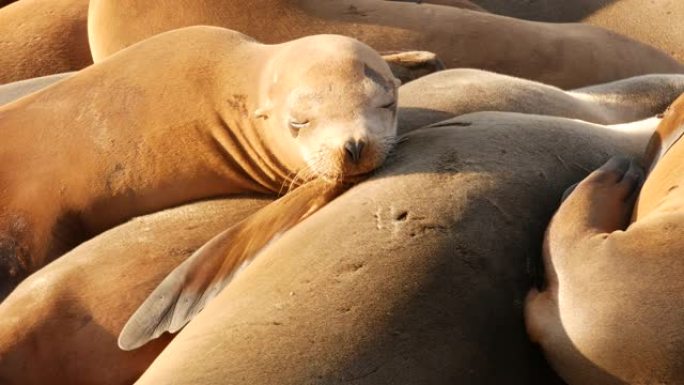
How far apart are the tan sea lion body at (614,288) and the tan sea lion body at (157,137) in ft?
2.75

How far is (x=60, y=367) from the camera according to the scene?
165 inches

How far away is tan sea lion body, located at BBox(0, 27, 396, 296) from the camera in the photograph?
181 inches

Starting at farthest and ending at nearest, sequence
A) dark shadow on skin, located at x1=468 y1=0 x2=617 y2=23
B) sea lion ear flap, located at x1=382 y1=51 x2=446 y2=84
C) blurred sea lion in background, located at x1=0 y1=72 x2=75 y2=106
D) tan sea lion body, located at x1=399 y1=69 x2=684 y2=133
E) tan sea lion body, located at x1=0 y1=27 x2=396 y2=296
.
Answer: dark shadow on skin, located at x1=468 y1=0 x2=617 y2=23
blurred sea lion in background, located at x1=0 y1=72 x2=75 y2=106
sea lion ear flap, located at x1=382 y1=51 x2=446 y2=84
tan sea lion body, located at x1=399 y1=69 x2=684 y2=133
tan sea lion body, located at x1=0 y1=27 x2=396 y2=296

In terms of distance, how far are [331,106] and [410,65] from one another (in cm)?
110

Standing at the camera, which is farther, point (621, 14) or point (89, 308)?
point (621, 14)

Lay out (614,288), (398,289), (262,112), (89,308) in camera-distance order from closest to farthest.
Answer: (614,288) → (398,289) → (89,308) → (262,112)

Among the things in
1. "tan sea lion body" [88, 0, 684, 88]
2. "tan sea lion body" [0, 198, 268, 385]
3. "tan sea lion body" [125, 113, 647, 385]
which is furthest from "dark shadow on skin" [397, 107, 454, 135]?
"tan sea lion body" [88, 0, 684, 88]

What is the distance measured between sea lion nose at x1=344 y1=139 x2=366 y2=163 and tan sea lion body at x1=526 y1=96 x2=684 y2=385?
59 cm

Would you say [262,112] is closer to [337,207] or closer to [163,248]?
[163,248]

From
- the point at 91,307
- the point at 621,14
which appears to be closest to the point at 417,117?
the point at 91,307

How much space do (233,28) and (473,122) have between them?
1609mm

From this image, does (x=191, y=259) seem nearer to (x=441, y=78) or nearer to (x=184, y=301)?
(x=184, y=301)

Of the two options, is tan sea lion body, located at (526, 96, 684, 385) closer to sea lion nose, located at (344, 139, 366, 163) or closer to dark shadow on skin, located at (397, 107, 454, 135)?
sea lion nose, located at (344, 139, 366, 163)

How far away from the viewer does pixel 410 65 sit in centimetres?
530
